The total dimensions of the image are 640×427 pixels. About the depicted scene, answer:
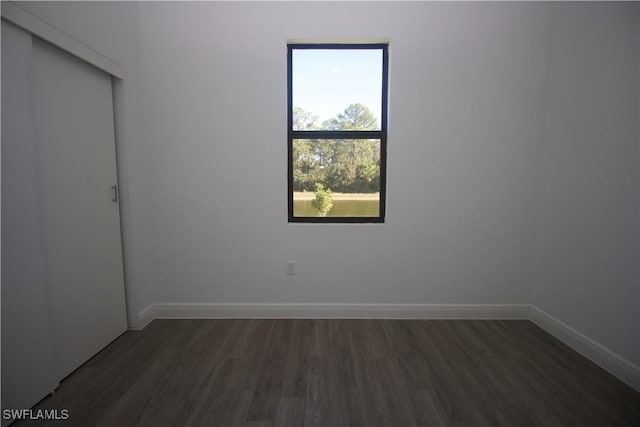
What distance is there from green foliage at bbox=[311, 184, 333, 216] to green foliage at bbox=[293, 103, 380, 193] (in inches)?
2.1

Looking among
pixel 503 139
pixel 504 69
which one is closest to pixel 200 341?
pixel 503 139

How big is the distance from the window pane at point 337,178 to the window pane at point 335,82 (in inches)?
11.6

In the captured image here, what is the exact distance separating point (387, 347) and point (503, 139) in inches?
82.6

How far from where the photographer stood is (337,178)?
2.63 metres

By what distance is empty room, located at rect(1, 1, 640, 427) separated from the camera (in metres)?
1.75

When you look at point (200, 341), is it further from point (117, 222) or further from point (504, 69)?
point (504, 69)

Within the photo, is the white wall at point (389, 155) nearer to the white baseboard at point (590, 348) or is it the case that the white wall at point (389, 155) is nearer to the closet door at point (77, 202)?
the white baseboard at point (590, 348)

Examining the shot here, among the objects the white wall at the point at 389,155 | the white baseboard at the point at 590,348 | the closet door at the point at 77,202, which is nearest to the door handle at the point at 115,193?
the closet door at the point at 77,202

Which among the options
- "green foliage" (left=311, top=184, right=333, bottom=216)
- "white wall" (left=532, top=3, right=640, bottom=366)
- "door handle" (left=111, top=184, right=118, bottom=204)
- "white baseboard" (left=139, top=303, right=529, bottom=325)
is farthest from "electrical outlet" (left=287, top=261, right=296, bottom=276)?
"white wall" (left=532, top=3, right=640, bottom=366)

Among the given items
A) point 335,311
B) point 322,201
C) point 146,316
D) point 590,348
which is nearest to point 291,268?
point 335,311

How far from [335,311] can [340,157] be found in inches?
58.0

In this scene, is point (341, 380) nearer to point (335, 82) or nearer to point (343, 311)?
point (343, 311)

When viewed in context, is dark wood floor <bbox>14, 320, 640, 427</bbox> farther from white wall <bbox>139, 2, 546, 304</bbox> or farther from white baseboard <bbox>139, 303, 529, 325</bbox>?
white wall <bbox>139, 2, 546, 304</bbox>

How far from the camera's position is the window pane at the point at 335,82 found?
2537 mm
